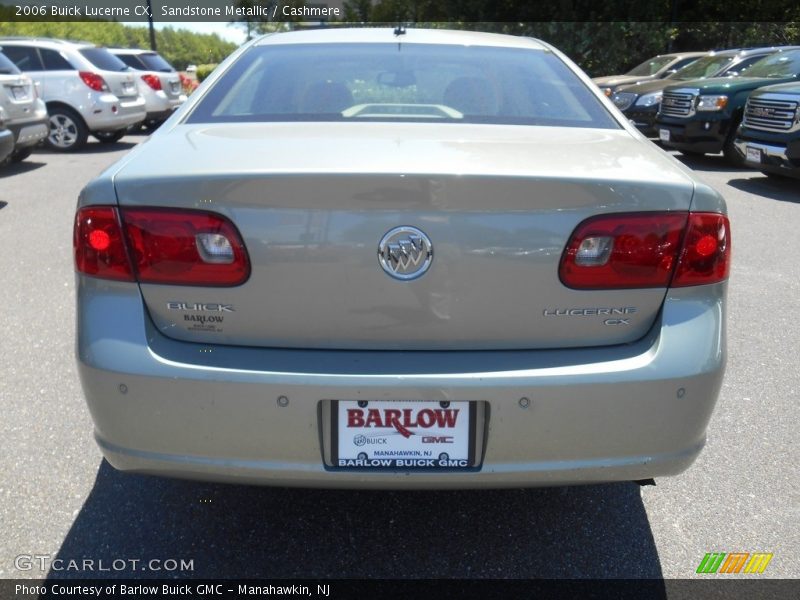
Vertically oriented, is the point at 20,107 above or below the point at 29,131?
above

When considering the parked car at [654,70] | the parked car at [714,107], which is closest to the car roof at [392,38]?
the parked car at [714,107]

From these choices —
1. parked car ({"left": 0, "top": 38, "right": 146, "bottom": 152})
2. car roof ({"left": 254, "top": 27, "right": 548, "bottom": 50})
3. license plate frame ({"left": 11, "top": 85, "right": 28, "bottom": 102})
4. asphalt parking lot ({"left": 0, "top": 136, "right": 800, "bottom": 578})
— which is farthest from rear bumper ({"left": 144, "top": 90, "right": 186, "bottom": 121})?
asphalt parking lot ({"left": 0, "top": 136, "right": 800, "bottom": 578})

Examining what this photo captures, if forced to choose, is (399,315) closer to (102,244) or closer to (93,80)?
(102,244)

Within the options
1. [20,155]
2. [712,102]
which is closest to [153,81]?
[20,155]

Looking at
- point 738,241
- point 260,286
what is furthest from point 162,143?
point 738,241

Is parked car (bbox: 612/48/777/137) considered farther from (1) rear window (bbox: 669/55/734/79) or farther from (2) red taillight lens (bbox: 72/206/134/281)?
(2) red taillight lens (bbox: 72/206/134/281)

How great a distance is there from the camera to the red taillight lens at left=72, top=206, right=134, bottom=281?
2.08 metres

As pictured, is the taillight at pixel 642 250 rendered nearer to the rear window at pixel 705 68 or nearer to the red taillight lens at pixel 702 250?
the red taillight lens at pixel 702 250

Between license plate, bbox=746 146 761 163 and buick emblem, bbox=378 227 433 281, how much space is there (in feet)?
28.6

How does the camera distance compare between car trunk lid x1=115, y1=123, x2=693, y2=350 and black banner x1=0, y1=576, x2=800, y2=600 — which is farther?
black banner x1=0, y1=576, x2=800, y2=600

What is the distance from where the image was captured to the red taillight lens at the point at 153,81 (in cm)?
1473

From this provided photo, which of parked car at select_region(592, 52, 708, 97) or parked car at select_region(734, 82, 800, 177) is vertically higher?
parked car at select_region(734, 82, 800, 177)

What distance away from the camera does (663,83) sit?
14164 mm

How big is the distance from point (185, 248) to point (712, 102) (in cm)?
1074
